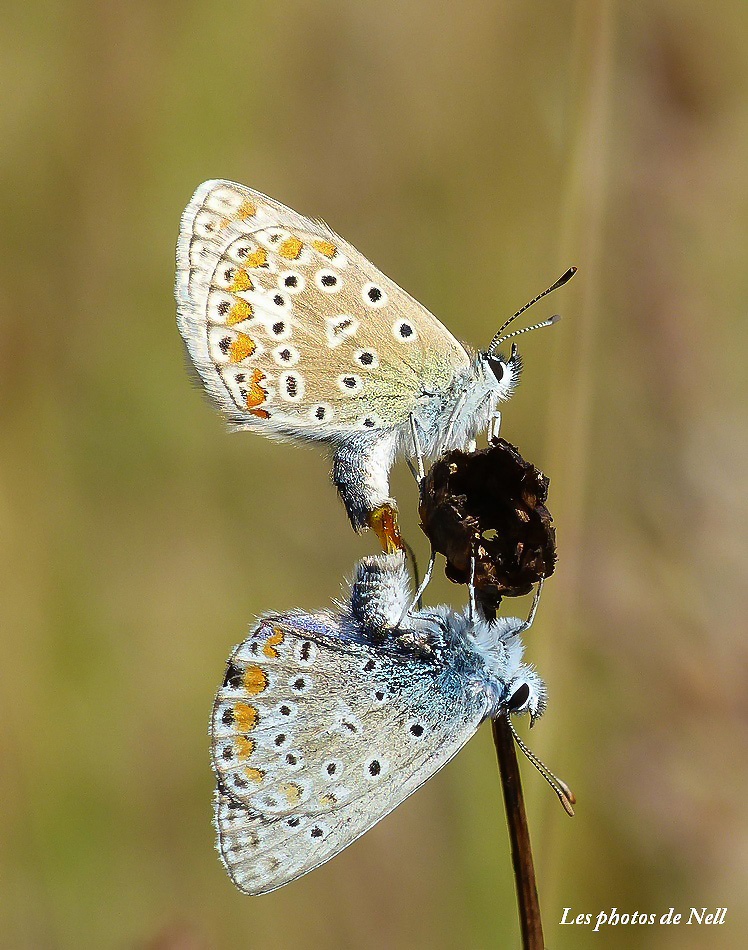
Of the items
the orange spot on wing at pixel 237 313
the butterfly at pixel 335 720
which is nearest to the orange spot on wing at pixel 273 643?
the butterfly at pixel 335 720

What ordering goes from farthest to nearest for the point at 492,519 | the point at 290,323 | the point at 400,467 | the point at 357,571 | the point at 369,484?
the point at 400,467 < the point at 290,323 < the point at 369,484 < the point at 357,571 < the point at 492,519

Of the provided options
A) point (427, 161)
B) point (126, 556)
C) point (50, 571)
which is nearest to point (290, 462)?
point (126, 556)

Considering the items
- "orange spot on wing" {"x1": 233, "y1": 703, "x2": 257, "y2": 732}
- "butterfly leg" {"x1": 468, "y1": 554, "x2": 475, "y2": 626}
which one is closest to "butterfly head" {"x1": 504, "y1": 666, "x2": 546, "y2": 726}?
"butterfly leg" {"x1": 468, "y1": 554, "x2": 475, "y2": 626}

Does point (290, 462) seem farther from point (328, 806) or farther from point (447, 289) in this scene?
point (328, 806)

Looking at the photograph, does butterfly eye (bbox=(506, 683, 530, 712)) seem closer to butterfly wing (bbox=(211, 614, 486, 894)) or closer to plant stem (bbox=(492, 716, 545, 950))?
butterfly wing (bbox=(211, 614, 486, 894))

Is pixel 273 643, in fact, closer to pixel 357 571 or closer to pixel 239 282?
pixel 357 571

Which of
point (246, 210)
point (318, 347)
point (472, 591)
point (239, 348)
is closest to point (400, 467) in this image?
point (318, 347)
